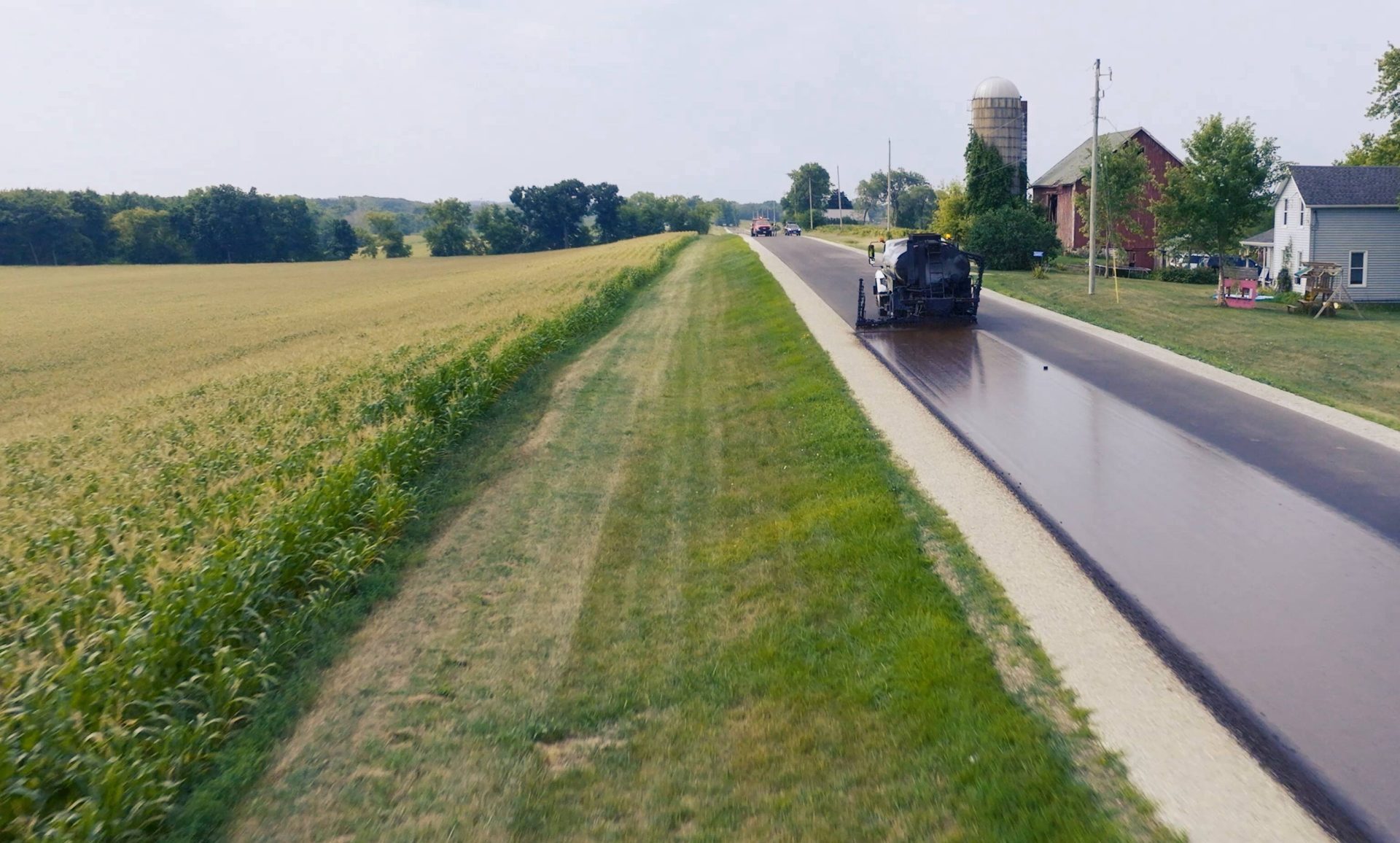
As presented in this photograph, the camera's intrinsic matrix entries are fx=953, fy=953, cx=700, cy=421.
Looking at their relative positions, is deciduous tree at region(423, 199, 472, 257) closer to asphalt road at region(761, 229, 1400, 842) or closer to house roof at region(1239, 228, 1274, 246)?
house roof at region(1239, 228, 1274, 246)

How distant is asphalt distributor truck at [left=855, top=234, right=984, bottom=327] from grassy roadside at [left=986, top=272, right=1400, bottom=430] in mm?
3784

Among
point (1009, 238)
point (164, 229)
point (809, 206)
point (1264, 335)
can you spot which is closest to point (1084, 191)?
point (1009, 238)

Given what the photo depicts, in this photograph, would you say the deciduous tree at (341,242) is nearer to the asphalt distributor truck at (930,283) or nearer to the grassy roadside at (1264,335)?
the grassy roadside at (1264,335)

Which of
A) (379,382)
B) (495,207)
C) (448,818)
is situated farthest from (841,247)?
(495,207)

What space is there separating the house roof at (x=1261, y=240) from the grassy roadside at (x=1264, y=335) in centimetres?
1367

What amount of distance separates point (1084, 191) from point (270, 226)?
8349 centimetres

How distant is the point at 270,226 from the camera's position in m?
102

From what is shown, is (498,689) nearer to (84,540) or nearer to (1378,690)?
(84,540)

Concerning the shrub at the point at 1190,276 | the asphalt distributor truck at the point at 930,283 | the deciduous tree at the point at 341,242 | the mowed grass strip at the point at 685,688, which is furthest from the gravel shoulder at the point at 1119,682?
the deciduous tree at the point at 341,242

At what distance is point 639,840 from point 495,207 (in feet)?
402

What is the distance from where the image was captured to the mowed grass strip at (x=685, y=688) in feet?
16.5

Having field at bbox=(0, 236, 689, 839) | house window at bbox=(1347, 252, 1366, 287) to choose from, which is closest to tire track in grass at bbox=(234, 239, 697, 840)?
field at bbox=(0, 236, 689, 839)

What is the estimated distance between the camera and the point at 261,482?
9.41m

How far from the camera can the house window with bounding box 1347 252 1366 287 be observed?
4059cm
